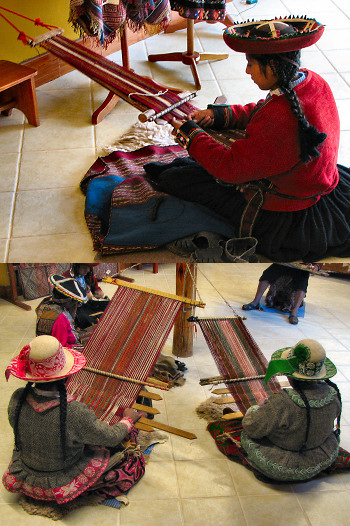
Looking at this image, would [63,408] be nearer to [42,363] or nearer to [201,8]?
[42,363]

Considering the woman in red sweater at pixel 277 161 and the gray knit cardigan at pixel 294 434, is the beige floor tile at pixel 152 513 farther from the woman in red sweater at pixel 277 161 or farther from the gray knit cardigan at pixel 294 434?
the woman in red sweater at pixel 277 161

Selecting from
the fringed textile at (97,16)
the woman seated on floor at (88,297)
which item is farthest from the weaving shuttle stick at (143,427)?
the fringed textile at (97,16)

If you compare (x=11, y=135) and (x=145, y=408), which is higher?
(x=11, y=135)

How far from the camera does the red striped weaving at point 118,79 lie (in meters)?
3.13

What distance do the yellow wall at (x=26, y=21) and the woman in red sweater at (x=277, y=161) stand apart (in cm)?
178

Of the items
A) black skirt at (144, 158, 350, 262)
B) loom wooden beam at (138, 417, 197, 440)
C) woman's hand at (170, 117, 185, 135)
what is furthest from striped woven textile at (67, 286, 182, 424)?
woman's hand at (170, 117, 185, 135)

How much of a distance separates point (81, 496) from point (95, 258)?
3.18 ft

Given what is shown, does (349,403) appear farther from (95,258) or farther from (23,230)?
(23,230)

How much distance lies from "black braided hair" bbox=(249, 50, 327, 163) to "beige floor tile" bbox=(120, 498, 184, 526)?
1.36 meters

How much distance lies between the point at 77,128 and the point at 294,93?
1.80m

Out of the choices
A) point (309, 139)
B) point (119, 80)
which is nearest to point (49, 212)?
point (119, 80)

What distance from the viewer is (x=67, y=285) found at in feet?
8.63

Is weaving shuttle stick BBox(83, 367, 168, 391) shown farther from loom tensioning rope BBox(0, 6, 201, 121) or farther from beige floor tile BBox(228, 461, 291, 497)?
loom tensioning rope BBox(0, 6, 201, 121)

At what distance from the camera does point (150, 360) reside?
267 cm
